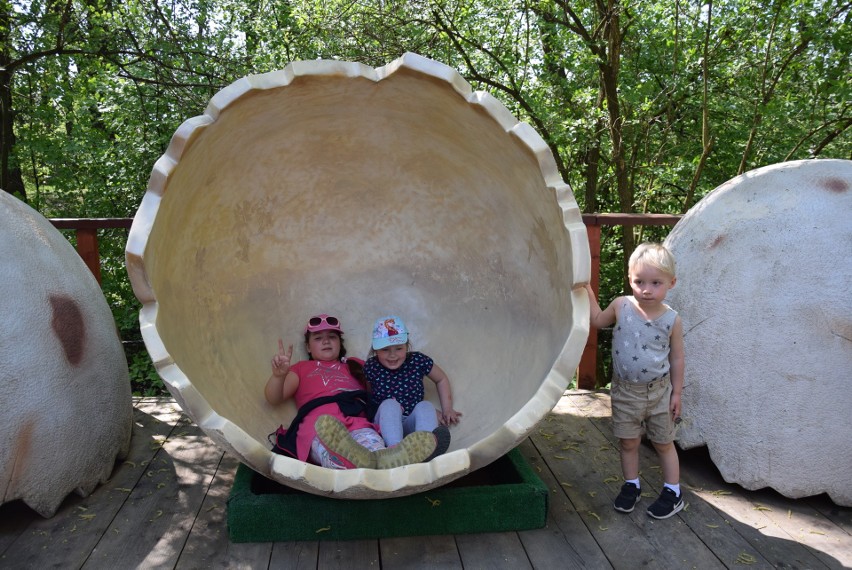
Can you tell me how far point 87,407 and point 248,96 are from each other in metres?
1.27

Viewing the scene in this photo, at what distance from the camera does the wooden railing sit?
354 cm

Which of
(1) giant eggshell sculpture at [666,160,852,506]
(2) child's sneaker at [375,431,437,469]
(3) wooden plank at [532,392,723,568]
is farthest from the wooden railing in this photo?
(2) child's sneaker at [375,431,437,469]

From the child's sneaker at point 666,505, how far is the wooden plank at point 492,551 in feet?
1.66

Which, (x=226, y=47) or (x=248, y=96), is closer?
(x=248, y=96)

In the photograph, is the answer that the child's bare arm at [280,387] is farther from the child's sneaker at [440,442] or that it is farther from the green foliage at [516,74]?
the green foliage at [516,74]

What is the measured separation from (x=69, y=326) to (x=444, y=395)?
1.50m

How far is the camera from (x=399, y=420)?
2.72 meters

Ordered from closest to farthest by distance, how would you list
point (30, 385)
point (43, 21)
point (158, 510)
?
point (30, 385) → point (158, 510) → point (43, 21)

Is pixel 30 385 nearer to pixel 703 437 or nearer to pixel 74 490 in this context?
pixel 74 490

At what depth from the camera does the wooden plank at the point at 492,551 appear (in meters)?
2.19

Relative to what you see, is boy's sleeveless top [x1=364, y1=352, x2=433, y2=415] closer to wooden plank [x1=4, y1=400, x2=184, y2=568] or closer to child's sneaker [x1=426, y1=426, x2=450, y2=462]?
child's sneaker [x1=426, y1=426, x2=450, y2=462]

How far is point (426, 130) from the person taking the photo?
10.0 feet

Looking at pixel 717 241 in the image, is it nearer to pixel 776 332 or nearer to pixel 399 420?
pixel 776 332

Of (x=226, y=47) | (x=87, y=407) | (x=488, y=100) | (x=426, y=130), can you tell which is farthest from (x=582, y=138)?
(x=87, y=407)
